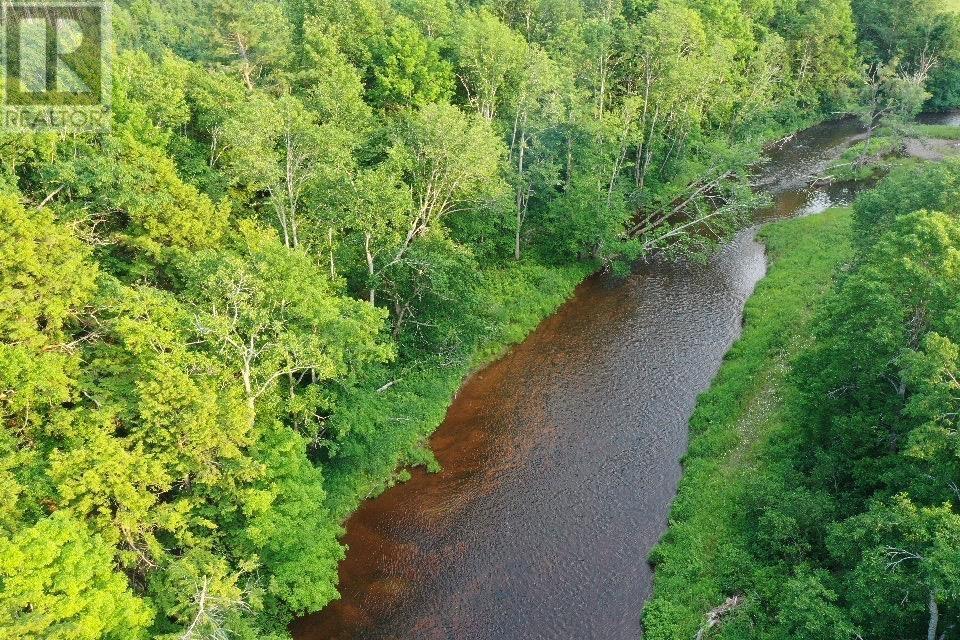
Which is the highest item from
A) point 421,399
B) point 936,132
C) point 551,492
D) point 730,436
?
point 936,132

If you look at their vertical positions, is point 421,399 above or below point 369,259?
below

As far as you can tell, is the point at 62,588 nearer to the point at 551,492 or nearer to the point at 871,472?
the point at 551,492

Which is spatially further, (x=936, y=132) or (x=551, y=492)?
(x=936, y=132)

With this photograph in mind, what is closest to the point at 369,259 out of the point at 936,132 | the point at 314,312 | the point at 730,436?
the point at 314,312

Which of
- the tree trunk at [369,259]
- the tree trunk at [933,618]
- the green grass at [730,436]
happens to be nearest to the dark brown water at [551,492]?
the green grass at [730,436]

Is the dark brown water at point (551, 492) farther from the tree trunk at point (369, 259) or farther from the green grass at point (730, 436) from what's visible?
the tree trunk at point (369, 259)

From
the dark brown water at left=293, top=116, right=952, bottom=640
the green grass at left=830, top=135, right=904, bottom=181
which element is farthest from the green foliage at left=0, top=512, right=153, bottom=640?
the green grass at left=830, top=135, right=904, bottom=181

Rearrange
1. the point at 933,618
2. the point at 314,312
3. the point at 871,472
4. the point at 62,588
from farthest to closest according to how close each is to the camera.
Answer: the point at 314,312 < the point at 871,472 < the point at 933,618 < the point at 62,588
